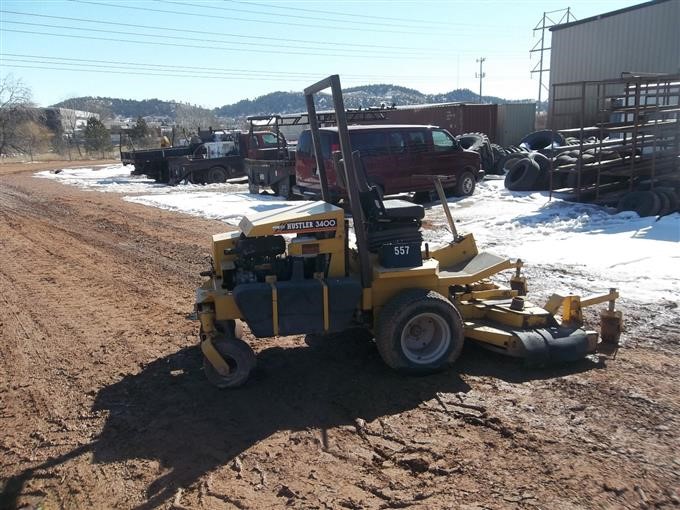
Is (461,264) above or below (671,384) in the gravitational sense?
above

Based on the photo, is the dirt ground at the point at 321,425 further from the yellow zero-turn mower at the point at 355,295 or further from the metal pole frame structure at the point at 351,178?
the metal pole frame structure at the point at 351,178

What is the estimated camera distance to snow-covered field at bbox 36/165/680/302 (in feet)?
24.8

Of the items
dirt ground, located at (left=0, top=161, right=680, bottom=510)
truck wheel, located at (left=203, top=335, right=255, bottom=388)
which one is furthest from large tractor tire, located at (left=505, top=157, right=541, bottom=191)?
truck wheel, located at (left=203, top=335, right=255, bottom=388)

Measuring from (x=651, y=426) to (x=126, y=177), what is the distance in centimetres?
2623

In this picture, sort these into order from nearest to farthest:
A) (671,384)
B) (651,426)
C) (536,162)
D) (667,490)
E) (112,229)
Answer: (667,490) → (651,426) → (671,384) → (112,229) → (536,162)

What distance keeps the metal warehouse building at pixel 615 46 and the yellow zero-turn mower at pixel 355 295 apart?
59.1 ft

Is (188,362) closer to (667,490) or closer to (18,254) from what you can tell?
(667,490)

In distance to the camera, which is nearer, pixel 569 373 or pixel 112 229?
pixel 569 373

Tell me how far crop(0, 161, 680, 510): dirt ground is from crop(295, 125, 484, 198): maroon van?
739cm

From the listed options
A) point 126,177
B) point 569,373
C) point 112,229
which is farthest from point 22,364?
point 126,177

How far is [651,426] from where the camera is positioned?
3.93m

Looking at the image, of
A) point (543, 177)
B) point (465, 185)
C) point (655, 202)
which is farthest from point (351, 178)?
point (543, 177)

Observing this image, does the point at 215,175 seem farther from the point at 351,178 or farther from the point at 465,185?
the point at 351,178

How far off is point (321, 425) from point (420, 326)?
1306mm
